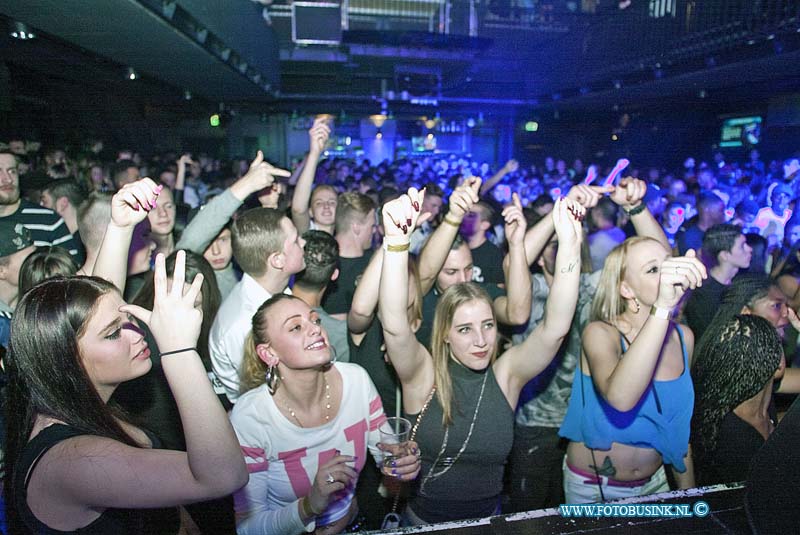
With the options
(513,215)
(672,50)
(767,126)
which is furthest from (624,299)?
(767,126)

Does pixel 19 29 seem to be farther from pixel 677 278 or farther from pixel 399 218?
pixel 677 278

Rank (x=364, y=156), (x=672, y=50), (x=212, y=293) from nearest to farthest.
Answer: (x=212, y=293) → (x=672, y=50) → (x=364, y=156)

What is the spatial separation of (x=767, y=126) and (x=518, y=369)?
41.4ft

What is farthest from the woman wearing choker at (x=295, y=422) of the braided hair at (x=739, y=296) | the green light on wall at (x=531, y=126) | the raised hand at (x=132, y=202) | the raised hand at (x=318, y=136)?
the green light on wall at (x=531, y=126)

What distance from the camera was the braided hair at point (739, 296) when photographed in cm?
220

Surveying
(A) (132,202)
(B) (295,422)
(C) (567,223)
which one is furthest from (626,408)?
(A) (132,202)

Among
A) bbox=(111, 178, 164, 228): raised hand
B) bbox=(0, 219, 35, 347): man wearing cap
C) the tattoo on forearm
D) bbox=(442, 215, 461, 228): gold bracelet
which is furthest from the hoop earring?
the tattoo on forearm

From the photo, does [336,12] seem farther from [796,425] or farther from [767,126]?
[796,425]

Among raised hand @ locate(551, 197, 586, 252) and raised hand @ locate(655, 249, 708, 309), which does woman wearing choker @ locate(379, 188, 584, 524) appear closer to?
raised hand @ locate(551, 197, 586, 252)

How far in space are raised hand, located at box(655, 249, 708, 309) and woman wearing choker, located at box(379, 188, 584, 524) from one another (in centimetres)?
25

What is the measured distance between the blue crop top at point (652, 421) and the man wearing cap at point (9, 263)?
7.24ft

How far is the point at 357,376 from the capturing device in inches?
73.7

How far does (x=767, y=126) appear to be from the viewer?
1141 cm

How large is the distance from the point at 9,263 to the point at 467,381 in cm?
211
